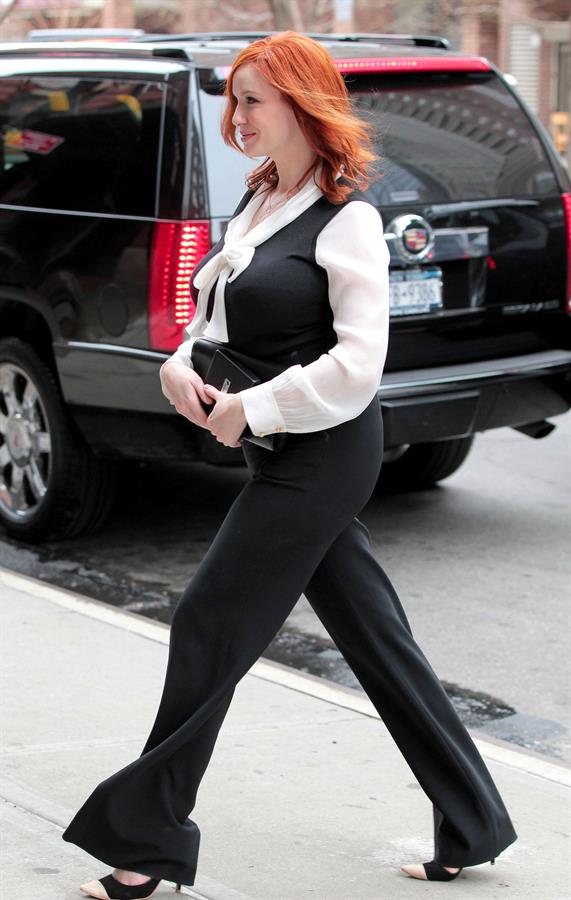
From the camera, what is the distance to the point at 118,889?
10.0 ft

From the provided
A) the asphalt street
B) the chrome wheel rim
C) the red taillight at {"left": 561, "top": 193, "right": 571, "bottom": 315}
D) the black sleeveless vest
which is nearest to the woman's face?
the black sleeveless vest

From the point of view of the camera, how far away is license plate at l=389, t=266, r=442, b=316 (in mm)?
5770

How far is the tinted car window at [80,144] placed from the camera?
571 cm

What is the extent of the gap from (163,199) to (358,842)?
9.25 ft

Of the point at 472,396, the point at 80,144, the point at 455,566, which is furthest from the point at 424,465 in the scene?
the point at 80,144

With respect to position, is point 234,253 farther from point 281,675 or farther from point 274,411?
point 281,675

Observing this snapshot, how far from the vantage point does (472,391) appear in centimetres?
594

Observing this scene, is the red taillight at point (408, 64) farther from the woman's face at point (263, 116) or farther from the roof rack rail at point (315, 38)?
the woman's face at point (263, 116)

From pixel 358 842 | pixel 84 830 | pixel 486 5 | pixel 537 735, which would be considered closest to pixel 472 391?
pixel 537 735

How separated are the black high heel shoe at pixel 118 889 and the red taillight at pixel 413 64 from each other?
3499 mm

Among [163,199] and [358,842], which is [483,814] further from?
[163,199]

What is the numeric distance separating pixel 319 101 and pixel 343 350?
1.61 ft

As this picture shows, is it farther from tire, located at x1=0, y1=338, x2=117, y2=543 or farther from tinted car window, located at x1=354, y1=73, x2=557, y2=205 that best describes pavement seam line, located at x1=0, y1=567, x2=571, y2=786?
tinted car window, located at x1=354, y1=73, x2=557, y2=205

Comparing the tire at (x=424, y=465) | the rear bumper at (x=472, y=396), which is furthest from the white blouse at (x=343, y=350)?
the tire at (x=424, y=465)
